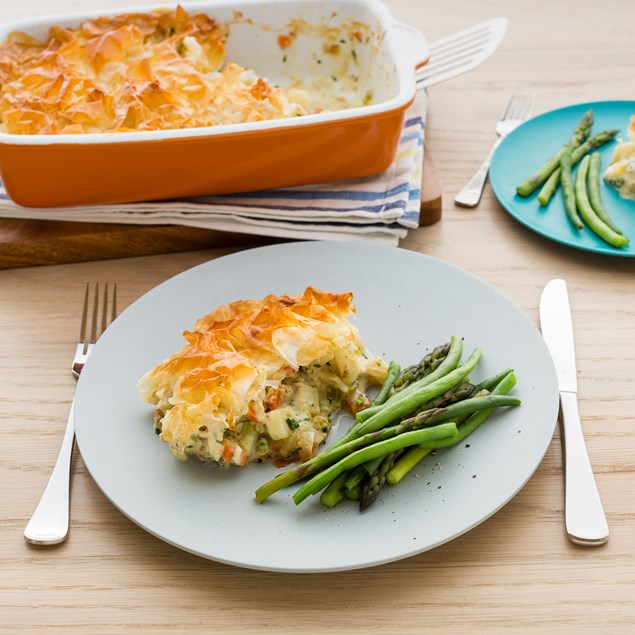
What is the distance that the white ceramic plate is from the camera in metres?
1.69

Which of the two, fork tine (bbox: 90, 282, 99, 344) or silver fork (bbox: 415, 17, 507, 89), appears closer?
fork tine (bbox: 90, 282, 99, 344)

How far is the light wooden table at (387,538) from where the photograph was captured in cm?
166

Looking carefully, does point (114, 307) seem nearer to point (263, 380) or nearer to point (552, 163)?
point (263, 380)

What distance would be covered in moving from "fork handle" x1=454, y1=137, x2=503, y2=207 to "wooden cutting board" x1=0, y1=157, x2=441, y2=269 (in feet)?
0.41

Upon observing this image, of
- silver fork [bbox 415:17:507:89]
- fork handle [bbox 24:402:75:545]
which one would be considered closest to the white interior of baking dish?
silver fork [bbox 415:17:507:89]

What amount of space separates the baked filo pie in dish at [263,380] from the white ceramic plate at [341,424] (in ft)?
0.24

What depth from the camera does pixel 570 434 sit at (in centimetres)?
195

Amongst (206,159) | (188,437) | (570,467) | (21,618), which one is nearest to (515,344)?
(570,467)

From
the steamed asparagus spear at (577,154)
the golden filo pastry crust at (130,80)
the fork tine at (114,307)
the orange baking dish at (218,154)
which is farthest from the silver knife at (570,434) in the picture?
the fork tine at (114,307)

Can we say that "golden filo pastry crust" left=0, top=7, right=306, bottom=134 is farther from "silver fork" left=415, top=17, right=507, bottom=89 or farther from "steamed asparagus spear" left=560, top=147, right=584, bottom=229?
"steamed asparagus spear" left=560, top=147, right=584, bottom=229

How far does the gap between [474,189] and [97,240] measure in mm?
1169

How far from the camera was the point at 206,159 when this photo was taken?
2.42 metres

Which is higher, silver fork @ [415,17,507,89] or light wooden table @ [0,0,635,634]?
silver fork @ [415,17,507,89]

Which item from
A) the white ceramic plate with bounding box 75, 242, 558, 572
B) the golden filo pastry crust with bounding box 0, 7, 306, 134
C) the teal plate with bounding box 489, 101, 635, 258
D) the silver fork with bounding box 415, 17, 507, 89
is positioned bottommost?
the white ceramic plate with bounding box 75, 242, 558, 572
